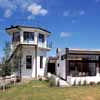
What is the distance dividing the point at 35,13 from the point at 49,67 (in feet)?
39.6

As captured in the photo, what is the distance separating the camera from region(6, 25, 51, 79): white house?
25.3 meters

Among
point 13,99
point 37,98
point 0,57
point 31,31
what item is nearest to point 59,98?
point 37,98

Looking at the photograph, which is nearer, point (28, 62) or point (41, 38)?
point (28, 62)

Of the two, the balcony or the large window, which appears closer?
the large window

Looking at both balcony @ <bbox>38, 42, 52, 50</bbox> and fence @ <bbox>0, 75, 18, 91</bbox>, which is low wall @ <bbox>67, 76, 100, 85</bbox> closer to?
fence @ <bbox>0, 75, 18, 91</bbox>

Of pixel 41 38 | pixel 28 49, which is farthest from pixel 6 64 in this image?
pixel 41 38

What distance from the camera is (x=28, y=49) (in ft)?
85.0

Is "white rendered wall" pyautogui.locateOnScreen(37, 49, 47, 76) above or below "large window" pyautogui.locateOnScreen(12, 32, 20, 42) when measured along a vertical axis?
below

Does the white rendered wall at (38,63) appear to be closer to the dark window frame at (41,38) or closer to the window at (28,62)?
the window at (28,62)

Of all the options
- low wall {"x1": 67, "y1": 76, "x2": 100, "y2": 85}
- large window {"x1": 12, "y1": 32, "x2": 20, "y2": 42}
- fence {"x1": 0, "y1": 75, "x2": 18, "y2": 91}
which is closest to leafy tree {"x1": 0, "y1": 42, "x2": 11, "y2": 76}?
fence {"x1": 0, "y1": 75, "x2": 18, "y2": 91}

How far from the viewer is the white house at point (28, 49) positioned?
82.9ft

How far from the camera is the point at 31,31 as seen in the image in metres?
26.1

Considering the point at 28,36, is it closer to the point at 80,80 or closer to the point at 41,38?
the point at 41,38

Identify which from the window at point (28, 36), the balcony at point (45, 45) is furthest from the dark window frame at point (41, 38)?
the window at point (28, 36)
